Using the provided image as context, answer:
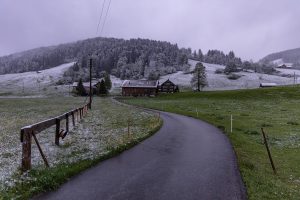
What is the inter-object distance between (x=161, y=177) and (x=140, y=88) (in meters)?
168

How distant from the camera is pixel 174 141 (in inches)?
976

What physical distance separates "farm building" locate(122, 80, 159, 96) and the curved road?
158053 millimetres

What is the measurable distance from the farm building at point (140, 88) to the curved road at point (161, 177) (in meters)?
158

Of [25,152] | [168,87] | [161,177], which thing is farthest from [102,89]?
[161,177]

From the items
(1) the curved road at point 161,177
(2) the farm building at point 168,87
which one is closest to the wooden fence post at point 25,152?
(1) the curved road at point 161,177

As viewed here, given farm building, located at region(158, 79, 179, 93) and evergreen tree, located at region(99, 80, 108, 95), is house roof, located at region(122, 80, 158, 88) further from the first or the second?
evergreen tree, located at region(99, 80, 108, 95)

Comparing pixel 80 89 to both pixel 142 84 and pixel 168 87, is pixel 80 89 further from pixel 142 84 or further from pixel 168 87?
pixel 168 87

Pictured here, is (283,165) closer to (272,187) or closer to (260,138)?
(272,187)

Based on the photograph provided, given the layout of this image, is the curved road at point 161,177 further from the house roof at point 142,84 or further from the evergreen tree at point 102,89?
the house roof at point 142,84

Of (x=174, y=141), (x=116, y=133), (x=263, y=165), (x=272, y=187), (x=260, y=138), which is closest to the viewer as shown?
(x=272, y=187)

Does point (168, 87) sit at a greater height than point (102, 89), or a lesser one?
greater

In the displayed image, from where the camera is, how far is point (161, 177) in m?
14.2

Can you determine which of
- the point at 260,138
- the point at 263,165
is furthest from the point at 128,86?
the point at 263,165

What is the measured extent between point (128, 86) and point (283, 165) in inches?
6459
